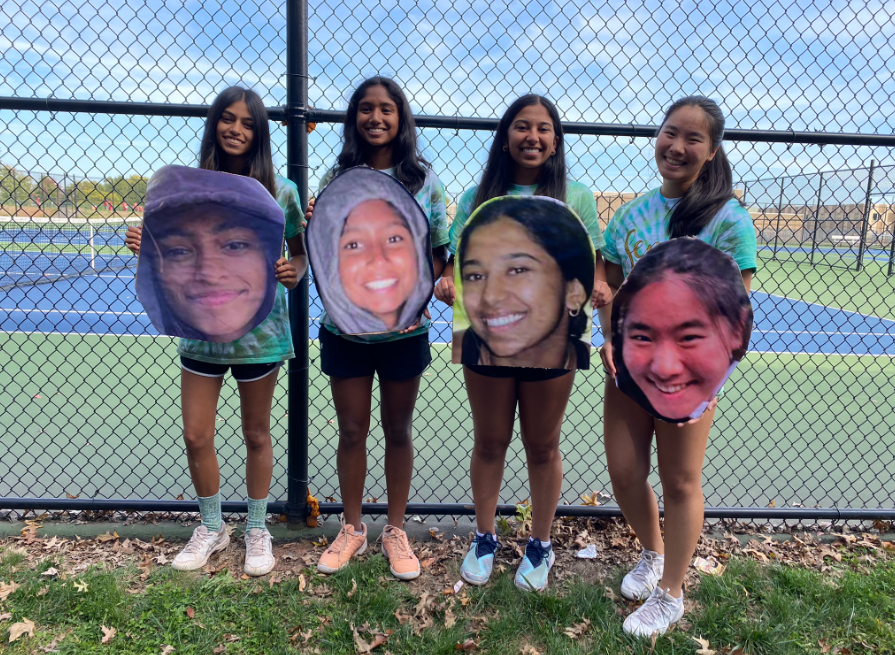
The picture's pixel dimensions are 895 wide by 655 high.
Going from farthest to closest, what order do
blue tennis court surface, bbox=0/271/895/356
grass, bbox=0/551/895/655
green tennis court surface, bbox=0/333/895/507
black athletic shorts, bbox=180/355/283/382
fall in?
blue tennis court surface, bbox=0/271/895/356, green tennis court surface, bbox=0/333/895/507, black athletic shorts, bbox=180/355/283/382, grass, bbox=0/551/895/655

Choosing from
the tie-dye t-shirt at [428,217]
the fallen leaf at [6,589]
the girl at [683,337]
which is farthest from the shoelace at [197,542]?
the girl at [683,337]

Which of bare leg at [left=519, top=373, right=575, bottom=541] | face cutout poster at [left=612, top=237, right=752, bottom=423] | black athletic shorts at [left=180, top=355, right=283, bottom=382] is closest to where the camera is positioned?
face cutout poster at [left=612, top=237, right=752, bottom=423]

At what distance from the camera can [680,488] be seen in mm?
1973

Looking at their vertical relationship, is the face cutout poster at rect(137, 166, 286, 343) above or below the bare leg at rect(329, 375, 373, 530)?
above

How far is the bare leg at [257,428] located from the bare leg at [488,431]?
814 mm

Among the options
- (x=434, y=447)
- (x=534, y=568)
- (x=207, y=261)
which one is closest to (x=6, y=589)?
(x=207, y=261)

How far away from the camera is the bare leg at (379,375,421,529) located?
2.24 meters

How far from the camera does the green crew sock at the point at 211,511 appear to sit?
8.03 feet

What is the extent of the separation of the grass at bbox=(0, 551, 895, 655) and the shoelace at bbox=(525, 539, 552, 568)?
125 mm

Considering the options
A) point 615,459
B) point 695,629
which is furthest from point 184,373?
point 695,629

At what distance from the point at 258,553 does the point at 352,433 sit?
689mm

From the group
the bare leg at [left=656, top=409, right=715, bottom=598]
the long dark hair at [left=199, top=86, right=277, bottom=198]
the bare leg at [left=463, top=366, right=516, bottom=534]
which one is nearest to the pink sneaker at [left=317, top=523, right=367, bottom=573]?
the bare leg at [left=463, top=366, right=516, bottom=534]

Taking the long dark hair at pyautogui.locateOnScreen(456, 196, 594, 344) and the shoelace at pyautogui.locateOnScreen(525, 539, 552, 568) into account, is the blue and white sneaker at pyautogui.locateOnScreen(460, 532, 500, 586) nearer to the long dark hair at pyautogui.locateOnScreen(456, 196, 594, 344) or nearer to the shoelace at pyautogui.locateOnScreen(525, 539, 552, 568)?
the shoelace at pyautogui.locateOnScreen(525, 539, 552, 568)

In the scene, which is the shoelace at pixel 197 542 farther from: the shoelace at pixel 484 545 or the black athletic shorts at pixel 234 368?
the shoelace at pixel 484 545
